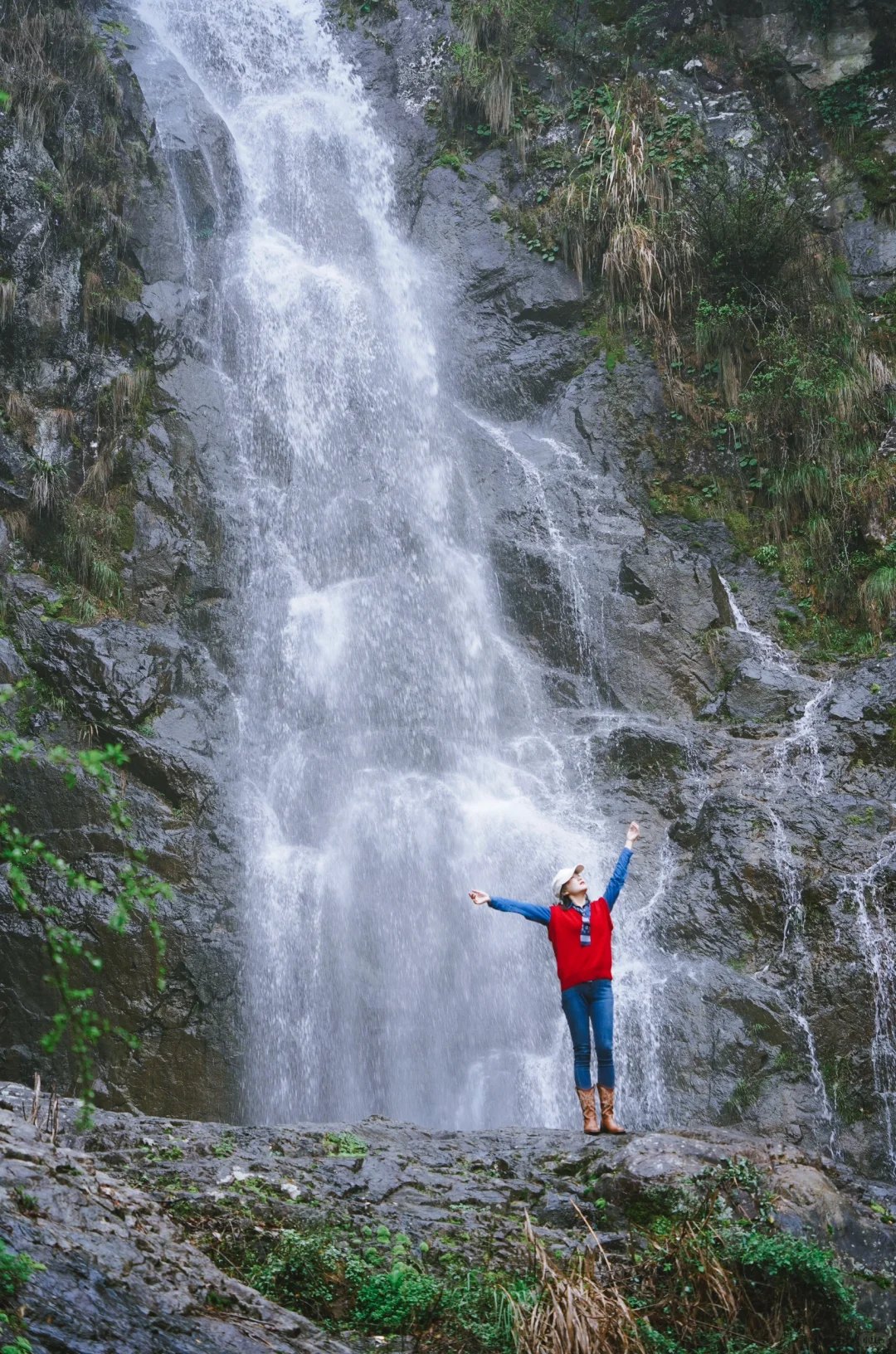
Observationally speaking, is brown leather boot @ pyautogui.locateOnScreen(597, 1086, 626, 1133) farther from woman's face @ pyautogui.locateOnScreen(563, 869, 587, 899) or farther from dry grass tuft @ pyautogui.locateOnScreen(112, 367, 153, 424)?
dry grass tuft @ pyautogui.locateOnScreen(112, 367, 153, 424)

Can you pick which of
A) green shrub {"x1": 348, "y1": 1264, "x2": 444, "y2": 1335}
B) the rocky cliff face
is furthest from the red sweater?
green shrub {"x1": 348, "y1": 1264, "x2": 444, "y2": 1335}

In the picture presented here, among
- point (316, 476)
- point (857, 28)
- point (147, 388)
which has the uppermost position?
point (857, 28)

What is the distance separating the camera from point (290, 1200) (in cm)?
548

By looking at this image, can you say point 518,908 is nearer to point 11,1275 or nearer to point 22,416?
point 11,1275

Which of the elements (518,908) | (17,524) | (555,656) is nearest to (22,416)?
(17,524)

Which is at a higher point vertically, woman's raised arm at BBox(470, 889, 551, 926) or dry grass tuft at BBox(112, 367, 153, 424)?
dry grass tuft at BBox(112, 367, 153, 424)

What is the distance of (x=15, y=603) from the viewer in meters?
11.1

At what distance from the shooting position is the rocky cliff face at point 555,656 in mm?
9273

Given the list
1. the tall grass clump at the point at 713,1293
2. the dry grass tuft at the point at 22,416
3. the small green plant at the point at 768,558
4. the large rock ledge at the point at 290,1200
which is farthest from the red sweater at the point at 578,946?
the dry grass tuft at the point at 22,416

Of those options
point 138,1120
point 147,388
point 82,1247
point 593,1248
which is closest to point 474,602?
point 147,388

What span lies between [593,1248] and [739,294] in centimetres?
1266

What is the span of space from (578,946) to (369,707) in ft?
18.5

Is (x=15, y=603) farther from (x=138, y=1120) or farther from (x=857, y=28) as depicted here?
(x=857, y=28)

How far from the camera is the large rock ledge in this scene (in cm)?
398
